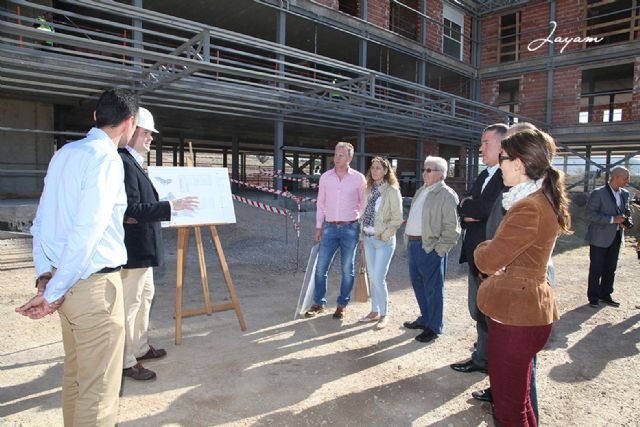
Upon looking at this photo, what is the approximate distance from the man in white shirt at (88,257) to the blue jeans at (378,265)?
2.82m

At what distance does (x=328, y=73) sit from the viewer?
Answer: 29.4ft

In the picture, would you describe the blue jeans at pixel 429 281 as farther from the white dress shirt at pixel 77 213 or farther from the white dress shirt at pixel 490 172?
the white dress shirt at pixel 77 213

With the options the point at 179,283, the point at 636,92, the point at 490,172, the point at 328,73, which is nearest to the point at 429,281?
the point at 490,172

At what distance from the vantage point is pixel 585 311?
204 inches

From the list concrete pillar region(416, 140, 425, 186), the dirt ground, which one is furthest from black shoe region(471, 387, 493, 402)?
concrete pillar region(416, 140, 425, 186)

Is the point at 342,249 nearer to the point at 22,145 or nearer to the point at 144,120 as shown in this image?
the point at 144,120

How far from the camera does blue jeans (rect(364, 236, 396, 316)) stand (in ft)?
14.3

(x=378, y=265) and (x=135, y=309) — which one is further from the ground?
(x=378, y=265)

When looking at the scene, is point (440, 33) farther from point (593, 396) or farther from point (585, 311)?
point (593, 396)

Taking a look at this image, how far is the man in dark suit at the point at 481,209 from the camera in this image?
124 inches

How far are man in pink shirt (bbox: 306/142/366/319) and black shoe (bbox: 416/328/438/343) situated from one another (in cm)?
91

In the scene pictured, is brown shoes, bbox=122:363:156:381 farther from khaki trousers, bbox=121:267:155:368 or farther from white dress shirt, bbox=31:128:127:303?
white dress shirt, bbox=31:128:127:303

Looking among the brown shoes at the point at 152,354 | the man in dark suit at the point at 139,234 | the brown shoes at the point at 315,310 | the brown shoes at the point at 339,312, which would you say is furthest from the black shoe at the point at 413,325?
the man in dark suit at the point at 139,234

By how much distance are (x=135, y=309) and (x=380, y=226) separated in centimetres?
240
